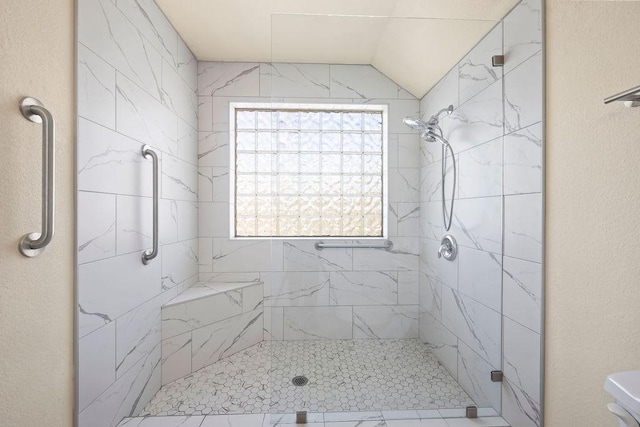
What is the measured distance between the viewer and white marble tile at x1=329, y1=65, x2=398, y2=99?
5.81 ft

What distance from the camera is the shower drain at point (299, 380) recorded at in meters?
1.46

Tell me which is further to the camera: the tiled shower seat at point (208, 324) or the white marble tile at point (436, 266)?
the tiled shower seat at point (208, 324)

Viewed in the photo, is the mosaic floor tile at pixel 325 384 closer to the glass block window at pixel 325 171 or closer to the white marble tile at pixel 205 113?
the glass block window at pixel 325 171

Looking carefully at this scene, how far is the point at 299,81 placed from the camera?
5.82ft

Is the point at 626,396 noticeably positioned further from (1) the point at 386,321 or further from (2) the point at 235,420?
(2) the point at 235,420

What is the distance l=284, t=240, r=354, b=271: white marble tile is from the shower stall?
1cm

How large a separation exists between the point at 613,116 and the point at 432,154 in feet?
2.47

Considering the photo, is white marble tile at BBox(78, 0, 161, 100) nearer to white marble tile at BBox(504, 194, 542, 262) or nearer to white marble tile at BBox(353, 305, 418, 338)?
white marble tile at BBox(353, 305, 418, 338)

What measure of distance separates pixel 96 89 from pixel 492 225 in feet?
6.06

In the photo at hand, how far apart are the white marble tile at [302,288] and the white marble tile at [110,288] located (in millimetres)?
685

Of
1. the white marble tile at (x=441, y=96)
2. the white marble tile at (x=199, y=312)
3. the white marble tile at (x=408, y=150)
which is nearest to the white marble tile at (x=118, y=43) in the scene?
the white marble tile at (x=199, y=312)

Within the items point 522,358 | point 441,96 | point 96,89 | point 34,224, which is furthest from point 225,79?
point 522,358

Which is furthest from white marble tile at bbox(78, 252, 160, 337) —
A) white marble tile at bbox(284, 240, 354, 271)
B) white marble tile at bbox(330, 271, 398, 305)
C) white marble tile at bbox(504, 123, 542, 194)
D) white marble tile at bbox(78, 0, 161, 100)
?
white marble tile at bbox(504, 123, 542, 194)

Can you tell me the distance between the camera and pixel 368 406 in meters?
1.36
